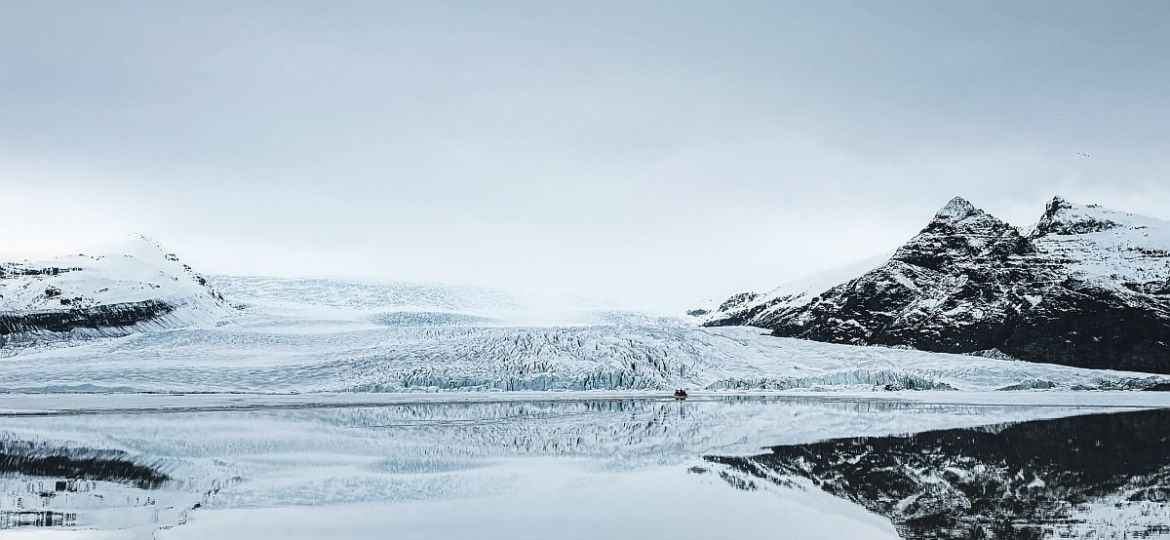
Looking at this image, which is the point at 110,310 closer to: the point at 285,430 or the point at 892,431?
the point at 285,430

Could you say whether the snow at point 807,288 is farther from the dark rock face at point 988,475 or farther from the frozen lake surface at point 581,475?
the dark rock face at point 988,475

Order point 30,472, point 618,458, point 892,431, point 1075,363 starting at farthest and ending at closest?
point 1075,363, point 892,431, point 618,458, point 30,472

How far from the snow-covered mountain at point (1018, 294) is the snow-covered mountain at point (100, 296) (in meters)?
35.1

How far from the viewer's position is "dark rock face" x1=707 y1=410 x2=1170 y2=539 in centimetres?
739

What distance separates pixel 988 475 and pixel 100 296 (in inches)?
1579

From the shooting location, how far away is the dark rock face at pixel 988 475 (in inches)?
291

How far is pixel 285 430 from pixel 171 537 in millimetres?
9663

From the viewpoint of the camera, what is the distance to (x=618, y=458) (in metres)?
12.1

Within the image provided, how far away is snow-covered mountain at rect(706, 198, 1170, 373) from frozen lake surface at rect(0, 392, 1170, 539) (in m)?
26.8

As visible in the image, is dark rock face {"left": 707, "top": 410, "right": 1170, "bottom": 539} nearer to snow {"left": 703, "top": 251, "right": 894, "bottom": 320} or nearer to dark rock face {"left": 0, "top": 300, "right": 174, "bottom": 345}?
dark rock face {"left": 0, "top": 300, "right": 174, "bottom": 345}

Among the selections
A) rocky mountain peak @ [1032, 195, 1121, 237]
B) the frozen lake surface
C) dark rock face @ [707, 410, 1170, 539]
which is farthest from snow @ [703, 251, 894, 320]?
dark rock face @ [707, 410, 1170, 539]

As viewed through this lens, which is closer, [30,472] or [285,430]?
[30,472]

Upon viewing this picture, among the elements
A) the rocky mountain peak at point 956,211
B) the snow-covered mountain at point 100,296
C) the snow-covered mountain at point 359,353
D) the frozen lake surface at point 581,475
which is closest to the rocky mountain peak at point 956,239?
the rocky mountain peak at point 956,211

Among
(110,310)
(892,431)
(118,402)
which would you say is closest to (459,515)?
(892,431)
